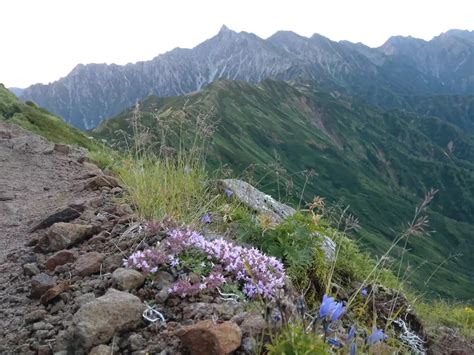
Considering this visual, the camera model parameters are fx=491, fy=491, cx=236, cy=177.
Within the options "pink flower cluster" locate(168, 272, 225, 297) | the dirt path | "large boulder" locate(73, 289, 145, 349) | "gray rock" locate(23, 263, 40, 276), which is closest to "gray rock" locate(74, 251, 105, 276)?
"gray rock" locate(23, 263, 40, 276)

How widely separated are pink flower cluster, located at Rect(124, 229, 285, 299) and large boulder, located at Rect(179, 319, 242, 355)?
0.63 metres

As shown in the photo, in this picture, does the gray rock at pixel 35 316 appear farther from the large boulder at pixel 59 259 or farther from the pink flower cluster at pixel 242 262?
the pink flower cluster at pixel 242 262

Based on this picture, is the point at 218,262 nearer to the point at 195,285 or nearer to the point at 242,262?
the point at 242,262

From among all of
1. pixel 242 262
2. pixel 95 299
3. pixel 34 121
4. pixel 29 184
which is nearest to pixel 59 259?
pixel 95 299

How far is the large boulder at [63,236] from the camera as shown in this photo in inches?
201

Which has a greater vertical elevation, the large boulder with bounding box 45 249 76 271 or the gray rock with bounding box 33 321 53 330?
the large boulder with bounding box 45 249 76 271

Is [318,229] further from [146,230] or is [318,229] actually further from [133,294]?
[133,294]

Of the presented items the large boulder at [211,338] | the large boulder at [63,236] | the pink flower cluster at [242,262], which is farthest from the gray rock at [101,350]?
the large boulder at [63,236]

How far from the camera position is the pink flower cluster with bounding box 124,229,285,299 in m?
3.78

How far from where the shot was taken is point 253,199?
674 centimetres

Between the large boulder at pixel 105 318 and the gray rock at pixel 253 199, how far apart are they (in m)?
2.90

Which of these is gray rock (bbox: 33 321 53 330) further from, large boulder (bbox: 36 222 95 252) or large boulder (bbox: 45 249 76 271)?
large boulder (bbox: 36 222 95 252)

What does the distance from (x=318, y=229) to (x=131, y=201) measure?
2.18 metres

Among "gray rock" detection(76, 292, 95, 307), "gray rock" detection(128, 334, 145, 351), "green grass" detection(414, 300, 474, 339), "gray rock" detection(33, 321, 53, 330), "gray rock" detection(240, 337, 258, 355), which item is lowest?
"green grass" detection(414, 300, 474, 339)
